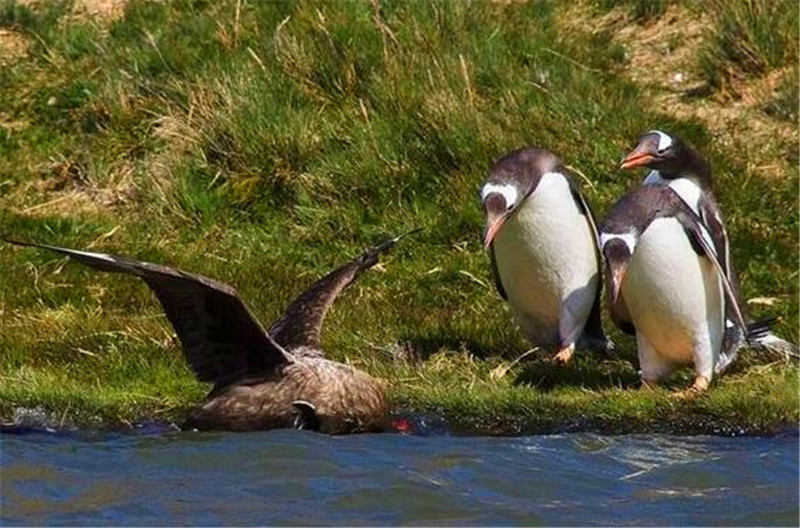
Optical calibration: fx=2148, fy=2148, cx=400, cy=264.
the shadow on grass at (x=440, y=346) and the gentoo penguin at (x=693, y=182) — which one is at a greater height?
the gentoo penguin at (x=693, y=182)

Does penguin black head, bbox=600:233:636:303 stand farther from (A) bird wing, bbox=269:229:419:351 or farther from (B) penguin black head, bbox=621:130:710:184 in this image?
(A) bird wing, bbox=269:229:419:351

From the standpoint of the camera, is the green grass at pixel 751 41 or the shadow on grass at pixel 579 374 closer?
the shadow on grass at pixel 579 374

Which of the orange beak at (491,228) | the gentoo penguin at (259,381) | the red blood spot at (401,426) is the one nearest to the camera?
the gentoo penguin at (259,381)

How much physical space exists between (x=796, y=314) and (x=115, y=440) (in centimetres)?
382

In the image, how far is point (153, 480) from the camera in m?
8.69

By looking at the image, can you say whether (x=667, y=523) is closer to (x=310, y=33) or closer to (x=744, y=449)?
(x=744, y=449)

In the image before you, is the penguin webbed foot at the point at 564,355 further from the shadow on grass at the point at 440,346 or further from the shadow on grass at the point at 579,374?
the shadow on grass at the point at 440,346

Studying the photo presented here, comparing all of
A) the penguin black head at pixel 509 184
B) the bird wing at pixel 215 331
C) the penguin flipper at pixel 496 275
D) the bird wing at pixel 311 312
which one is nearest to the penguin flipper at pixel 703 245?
the penguin black head at pixel 509 184

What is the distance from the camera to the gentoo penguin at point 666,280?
9.98m

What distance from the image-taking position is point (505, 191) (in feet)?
33.9

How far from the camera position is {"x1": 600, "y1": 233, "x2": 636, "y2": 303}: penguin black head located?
993 cm

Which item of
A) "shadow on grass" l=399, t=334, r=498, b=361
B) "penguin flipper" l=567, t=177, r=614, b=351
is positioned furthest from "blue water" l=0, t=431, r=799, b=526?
"penguin flipper" l=567, t=177, r=614, b=351

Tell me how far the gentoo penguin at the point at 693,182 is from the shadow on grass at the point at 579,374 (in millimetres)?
517

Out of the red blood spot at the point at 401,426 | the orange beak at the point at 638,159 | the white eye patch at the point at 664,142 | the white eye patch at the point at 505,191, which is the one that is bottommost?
the red blood spot at the point at 401,426
